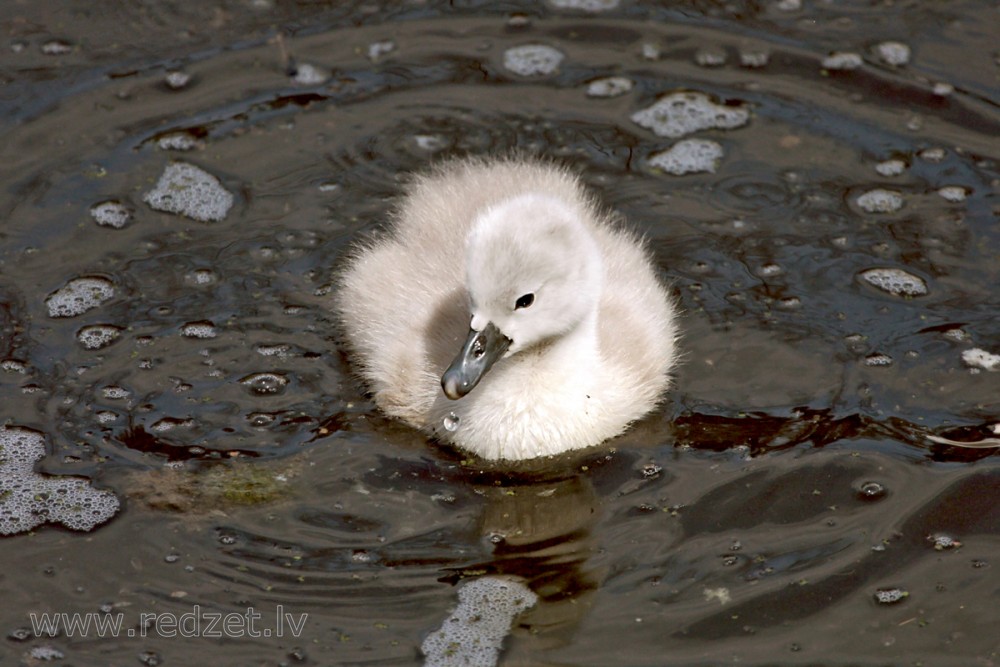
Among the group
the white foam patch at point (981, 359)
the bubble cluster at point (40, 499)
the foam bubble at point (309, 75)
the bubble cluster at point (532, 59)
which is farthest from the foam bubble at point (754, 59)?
the bubble cluster at point (40, 499)

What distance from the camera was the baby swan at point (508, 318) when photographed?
4.57m

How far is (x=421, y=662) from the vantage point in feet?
13.3

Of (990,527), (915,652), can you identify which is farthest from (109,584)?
(990,527)

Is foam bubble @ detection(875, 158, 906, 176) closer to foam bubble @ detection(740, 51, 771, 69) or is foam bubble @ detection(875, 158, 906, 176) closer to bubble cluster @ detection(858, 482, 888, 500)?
foam bubble @ detection(740, 51, 771, 69)

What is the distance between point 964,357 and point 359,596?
93.7 inches

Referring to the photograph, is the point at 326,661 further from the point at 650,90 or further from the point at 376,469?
the point at 650,90

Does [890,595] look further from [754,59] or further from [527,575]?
[754,59]

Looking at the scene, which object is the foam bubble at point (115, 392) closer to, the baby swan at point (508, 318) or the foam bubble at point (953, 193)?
the baby swan at point (508, 318)

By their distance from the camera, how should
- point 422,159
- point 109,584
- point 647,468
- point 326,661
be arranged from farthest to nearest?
point 422,159
point 647,468
point 109,584
point 326,661

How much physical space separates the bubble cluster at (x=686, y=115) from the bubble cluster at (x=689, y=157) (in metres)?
0.09

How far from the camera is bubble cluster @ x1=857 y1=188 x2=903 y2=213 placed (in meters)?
5.88

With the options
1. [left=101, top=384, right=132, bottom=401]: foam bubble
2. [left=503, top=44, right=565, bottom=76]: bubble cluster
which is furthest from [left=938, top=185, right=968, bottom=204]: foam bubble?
[left=101, top=384, right=132, bottom=401]: foam bubble

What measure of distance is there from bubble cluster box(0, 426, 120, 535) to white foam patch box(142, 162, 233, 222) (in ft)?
4.83

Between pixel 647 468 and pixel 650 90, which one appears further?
pixel 650 90
